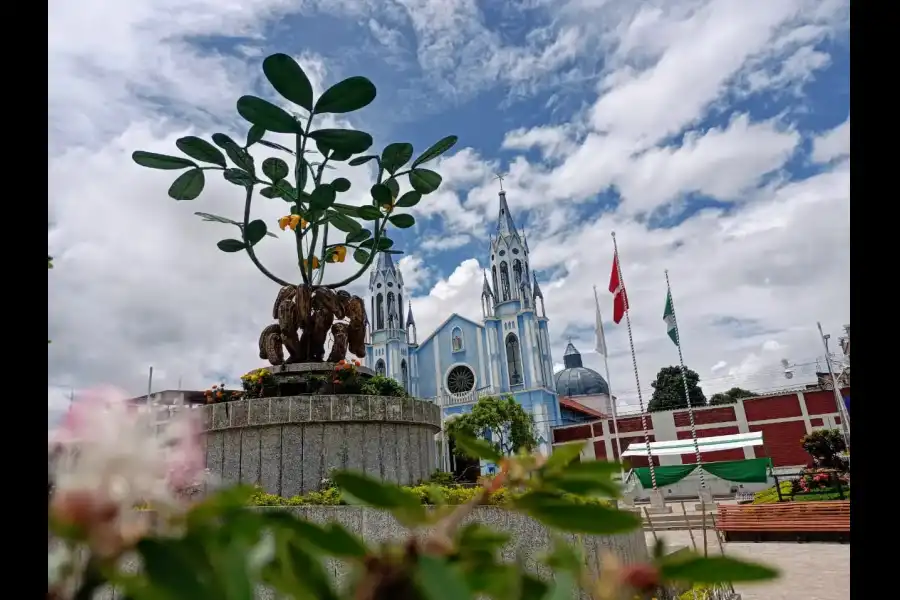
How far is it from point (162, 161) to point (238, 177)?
817mm

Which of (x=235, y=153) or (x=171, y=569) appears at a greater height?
(x=235, y=153)

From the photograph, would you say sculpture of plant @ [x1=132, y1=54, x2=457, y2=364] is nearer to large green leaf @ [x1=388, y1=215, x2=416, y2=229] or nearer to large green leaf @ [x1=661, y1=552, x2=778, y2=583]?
large green leaf @ [x1=388, y1=215, x2=416, y2=229]

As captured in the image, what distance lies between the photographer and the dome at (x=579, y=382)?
41.6 m

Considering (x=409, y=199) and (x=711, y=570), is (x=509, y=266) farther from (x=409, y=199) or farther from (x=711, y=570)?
(x=711, y=570)

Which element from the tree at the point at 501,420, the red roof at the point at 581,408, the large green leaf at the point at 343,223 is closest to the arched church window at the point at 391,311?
the tree at the point at 501,420

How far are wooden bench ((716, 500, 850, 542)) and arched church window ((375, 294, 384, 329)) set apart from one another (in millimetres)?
24600

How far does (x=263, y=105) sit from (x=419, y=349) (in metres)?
31.9

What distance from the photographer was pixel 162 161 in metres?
4.70

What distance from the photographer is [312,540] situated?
355mm

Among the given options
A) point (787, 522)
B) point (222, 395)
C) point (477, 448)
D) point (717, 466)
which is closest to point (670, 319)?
point (717, 466)

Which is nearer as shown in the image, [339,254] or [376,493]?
[376,493]

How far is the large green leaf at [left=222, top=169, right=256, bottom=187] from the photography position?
5.38 meters
